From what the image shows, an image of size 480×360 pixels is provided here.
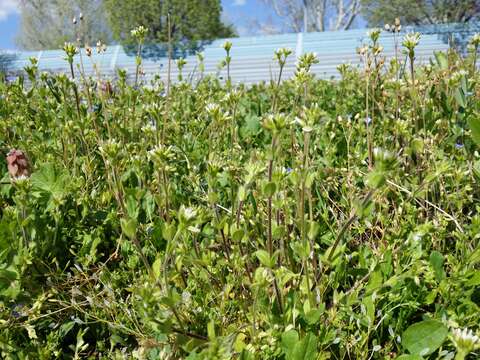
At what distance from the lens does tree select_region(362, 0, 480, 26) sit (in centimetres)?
1661

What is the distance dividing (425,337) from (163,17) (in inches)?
738

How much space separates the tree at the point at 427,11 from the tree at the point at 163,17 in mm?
6388

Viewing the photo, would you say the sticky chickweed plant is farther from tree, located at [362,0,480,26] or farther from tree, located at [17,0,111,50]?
tree, located at [17,0,111,50]

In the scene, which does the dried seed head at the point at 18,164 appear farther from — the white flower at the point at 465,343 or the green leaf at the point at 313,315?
the white flower at the point at 465,343

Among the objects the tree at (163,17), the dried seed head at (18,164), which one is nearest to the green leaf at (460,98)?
the dried seed head at (18,164)

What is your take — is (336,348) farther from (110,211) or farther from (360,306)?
(110,211)

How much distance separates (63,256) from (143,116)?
0.87 metres

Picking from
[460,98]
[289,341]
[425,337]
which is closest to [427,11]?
[460,98]

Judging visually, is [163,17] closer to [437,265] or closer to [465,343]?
[437,265]

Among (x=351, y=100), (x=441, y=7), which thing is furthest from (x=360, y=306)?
(x=441, y=7)

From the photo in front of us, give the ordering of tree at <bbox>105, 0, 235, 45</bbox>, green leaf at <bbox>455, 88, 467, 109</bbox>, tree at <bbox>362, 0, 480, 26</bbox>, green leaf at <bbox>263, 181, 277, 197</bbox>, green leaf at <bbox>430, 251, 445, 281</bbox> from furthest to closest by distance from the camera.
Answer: tree at <bbox>105, 0, 235, 45</bbox> < tree at <bbox>362, 0, 480, 26</bbox> < green leaf at <bbox>455, 88, 467, 109</bbox> < green leaf at <bbox>430, 251, 445, 281</bbox> < green leaf at <bbox>263, 181, 277, 197</bbox>

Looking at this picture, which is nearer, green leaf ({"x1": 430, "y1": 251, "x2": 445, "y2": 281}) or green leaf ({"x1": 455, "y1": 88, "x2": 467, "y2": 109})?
green leaf ({"x1": 430, "y1": 251, "x2": 445, "y2": 281})

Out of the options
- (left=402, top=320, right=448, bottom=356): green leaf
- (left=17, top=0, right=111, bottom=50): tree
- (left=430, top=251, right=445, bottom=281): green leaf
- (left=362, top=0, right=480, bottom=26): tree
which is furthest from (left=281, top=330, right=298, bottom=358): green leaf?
(left=17, top=0, right=111, bottom=50): tree

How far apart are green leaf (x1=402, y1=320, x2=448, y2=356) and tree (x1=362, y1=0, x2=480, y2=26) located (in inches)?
678
